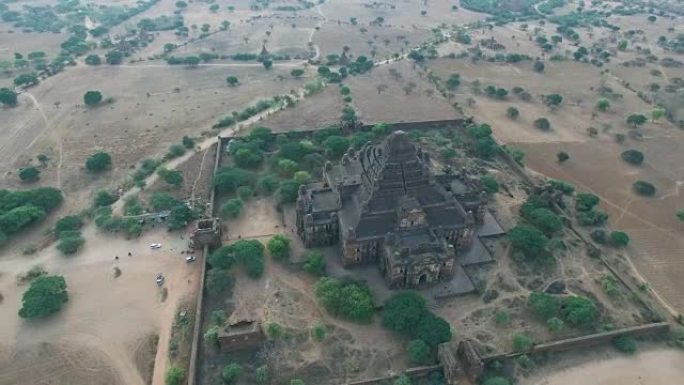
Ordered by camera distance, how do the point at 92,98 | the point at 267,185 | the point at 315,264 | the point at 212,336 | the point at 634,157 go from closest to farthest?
the point at 212,336 → the point at 315,264 → the point at 267,185 → the point at 634,157 → the point at 92,98

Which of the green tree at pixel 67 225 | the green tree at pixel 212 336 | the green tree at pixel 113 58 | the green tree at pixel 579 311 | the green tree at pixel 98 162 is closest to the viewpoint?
the green tree at pixel 212 336

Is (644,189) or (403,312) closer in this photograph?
(403,312)

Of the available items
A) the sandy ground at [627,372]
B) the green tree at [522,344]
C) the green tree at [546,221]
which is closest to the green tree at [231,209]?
the green tree at [522,344]

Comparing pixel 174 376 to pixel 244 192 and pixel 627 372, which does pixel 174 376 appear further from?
pixel 627 372

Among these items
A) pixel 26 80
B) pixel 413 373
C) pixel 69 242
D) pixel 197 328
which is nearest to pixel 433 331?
pixel 413 373

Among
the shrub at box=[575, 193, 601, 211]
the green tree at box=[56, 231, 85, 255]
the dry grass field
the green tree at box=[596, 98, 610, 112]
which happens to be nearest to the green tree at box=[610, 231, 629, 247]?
the dry grass field

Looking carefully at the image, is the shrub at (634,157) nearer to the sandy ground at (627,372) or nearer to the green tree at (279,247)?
the sandy ground at (627,372)
